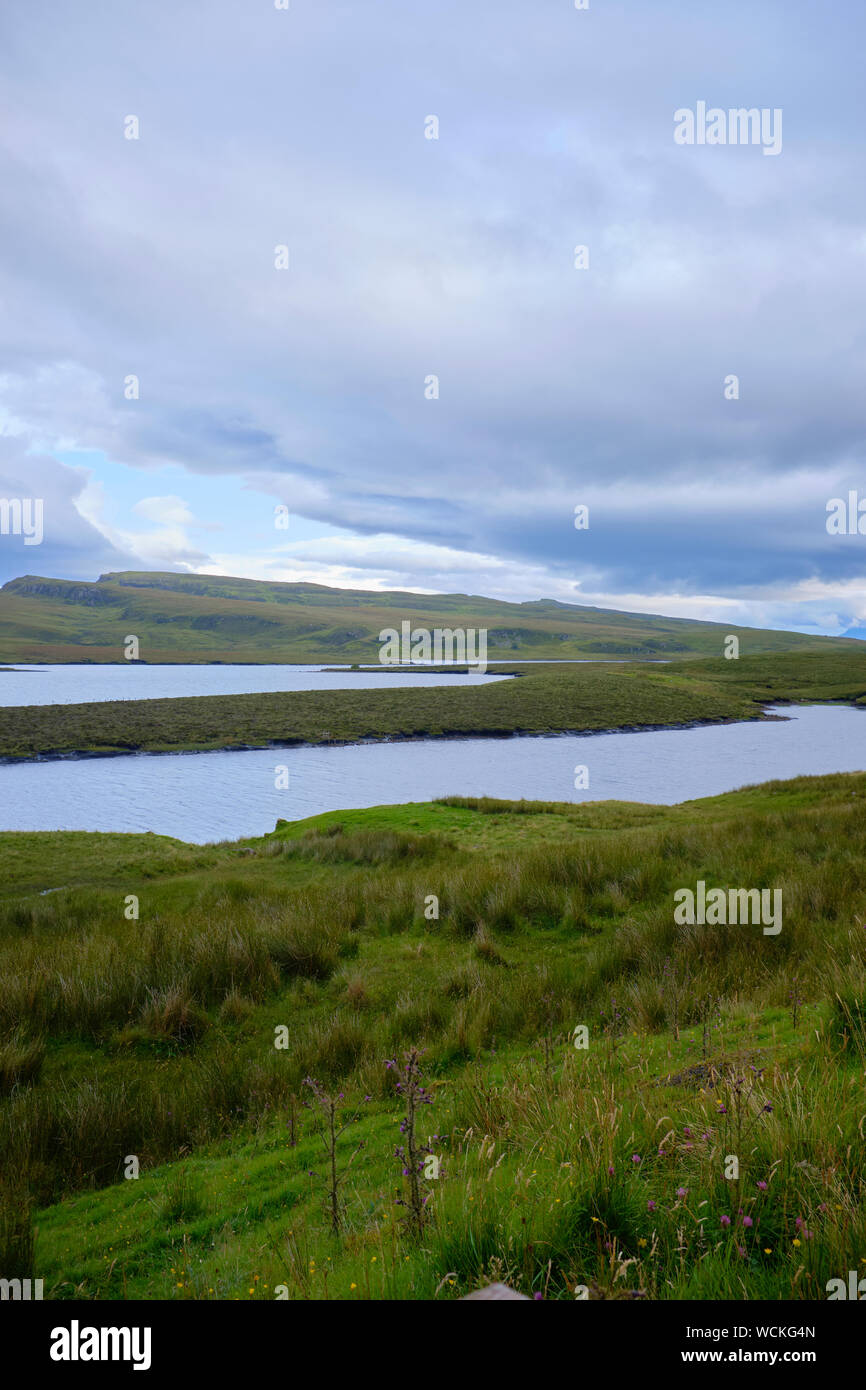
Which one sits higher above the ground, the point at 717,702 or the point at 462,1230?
the point at 717,702

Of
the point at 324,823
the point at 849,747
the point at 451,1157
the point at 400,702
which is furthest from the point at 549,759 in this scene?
the point at 451,1157

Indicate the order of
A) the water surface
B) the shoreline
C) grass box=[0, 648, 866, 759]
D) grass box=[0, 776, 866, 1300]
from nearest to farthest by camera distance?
1. grass box=[0, 776, 866, 1300]
2. the water surface
3. the shoreline
4. grass box=[0, 648, 866, 759]

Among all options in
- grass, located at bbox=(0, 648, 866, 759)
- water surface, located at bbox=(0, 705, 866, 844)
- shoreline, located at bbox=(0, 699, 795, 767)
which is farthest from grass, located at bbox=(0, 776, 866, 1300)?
grass, located at bbox=(0, 648, 866, 759)

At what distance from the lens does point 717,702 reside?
265 ft

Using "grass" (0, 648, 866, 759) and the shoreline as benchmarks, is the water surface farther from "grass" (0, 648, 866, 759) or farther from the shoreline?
"grass" (0, 648, 866, 759)

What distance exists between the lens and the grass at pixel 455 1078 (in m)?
3.02

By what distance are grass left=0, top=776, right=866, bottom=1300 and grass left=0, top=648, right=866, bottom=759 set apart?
132 ft

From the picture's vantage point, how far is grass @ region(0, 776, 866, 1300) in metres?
3.02

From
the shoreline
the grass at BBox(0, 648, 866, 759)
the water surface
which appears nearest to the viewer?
the water surface

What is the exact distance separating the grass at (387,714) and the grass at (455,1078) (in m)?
40.2

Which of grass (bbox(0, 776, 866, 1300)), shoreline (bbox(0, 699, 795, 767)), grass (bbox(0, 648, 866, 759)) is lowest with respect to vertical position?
grass (bbox(0, 776, 866, 1300))

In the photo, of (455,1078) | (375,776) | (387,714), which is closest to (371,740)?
(387,714)

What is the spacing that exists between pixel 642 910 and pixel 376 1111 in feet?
20.0
